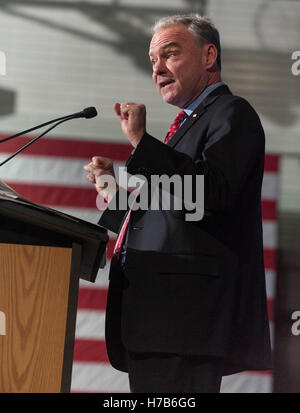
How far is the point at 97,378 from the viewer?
2740 mm

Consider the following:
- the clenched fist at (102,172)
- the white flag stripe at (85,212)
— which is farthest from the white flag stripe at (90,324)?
the clenched fist at (102,172)

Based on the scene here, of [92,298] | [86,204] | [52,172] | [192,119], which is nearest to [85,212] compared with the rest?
[86,204]

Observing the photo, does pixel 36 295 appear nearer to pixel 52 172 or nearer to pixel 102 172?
pixel 102 172

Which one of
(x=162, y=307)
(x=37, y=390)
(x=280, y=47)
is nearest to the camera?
(x=37, y=390)

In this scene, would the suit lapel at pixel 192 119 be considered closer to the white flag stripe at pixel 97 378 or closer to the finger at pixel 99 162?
the finger at pixel 99 162

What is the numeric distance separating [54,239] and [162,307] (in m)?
0.32

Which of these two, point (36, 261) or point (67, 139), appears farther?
point (67, 139)

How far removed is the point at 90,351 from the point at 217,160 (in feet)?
5.23

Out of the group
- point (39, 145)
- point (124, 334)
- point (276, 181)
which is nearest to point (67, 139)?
point (39, 145)

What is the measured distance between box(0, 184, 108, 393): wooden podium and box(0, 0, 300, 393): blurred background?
1544mm

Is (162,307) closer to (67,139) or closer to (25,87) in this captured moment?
(67,139)

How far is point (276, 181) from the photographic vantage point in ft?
9.22

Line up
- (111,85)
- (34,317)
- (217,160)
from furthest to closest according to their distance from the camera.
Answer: (111,85) → (217,160) → (34,317)

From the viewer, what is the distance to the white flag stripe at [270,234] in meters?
2.79
